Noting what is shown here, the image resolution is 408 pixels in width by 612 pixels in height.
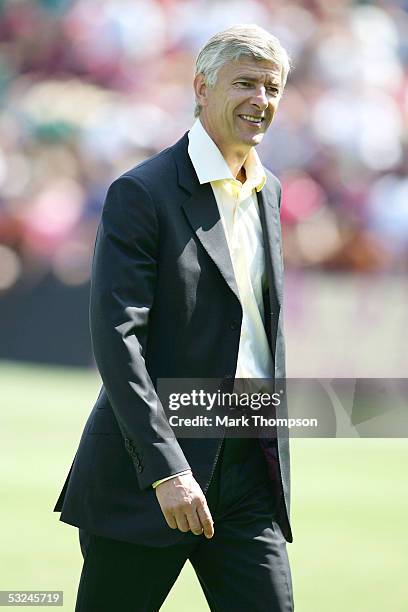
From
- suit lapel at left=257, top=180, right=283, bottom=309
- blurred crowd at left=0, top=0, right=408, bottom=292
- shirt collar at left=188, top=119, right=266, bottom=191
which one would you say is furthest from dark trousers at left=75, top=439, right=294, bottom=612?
blurred crowd at left=0, top=0, right=408, bottom=292

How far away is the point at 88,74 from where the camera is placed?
1066 cm

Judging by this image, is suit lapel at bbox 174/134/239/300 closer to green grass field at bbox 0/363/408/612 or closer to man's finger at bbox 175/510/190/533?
man's finger at bbox 175/510/190/533

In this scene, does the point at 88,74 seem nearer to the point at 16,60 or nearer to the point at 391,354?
the point at 16,60

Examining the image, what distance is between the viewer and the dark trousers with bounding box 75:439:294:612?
2312 millimetres

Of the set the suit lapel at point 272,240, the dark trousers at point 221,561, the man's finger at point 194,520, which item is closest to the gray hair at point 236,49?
the suit lapel at point 272,240

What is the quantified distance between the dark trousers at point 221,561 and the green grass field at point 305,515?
5.47ft

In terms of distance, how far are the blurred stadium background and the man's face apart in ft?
16.1

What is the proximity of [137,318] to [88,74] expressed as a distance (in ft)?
28.6

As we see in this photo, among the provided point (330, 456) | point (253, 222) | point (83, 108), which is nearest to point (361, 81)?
point (83, 108)

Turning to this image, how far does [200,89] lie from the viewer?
8.07 feet

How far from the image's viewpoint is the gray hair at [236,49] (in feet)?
7.78

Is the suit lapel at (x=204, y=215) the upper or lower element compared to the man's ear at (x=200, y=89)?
lower

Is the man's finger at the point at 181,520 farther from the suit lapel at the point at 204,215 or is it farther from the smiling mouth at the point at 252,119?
the smiling mouth at the point at 252,119

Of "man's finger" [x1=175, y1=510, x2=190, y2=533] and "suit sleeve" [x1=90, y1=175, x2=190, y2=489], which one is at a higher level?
"suit sleeve" [x1=90, y1=175, x2=190, y2=489]
